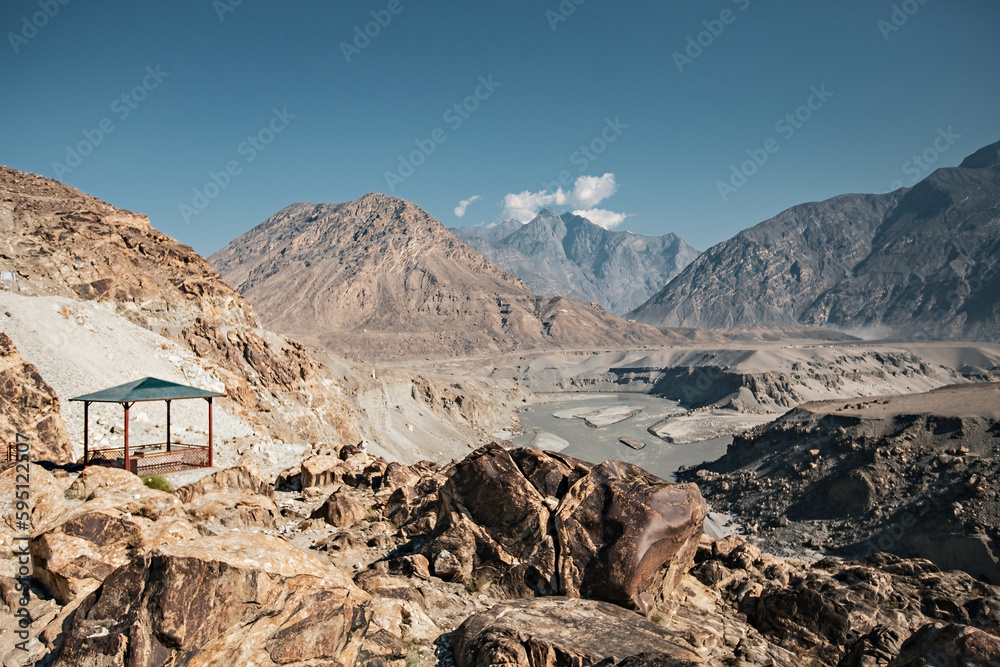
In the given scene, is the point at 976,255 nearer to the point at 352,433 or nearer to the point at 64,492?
the point at 352,433

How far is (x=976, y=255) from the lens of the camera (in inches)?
7638

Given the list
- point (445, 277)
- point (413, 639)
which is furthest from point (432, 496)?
point (445, 277)

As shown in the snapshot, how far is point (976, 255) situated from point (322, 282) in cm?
22459

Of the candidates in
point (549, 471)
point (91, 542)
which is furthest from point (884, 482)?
point (91, 542)

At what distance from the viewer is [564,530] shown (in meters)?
8.66

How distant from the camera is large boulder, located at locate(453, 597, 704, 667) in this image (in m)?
6.21

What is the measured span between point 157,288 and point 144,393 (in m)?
19.1

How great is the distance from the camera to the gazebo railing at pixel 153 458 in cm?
1579

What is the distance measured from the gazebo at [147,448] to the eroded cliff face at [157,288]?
302 inches

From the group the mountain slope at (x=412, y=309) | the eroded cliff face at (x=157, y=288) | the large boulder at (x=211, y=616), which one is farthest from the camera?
the mountain slope at (x=412, y=309)

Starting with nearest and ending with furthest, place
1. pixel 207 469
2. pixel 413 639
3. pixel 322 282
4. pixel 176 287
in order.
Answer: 1. pixel 413 639
2. pixel 207 469
3. pixel 176 287
4. pixel 322 282

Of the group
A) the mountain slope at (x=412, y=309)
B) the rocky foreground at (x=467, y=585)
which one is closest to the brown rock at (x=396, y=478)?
the rocky foreground at (x=467, y=585)

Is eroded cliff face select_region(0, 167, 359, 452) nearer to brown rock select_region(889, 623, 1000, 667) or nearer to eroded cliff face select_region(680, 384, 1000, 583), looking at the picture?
brown rock select_region(889, 623, 1000, 667)

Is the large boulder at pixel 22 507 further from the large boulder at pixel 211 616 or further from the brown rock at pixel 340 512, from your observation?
the brown rock at pixel 340 512
